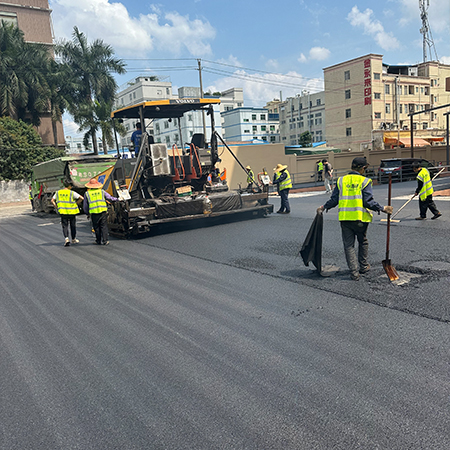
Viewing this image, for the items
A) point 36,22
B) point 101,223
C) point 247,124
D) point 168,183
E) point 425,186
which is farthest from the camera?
point 247,124

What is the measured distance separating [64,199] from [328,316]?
7434 mm

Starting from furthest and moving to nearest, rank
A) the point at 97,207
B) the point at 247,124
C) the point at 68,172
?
1. the point at 247,124
2. the point at 68,172
3. the point at 97,207

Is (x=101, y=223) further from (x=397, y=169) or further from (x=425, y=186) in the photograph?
(x=397, y=169)

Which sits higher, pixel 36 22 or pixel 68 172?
pixel 36 22

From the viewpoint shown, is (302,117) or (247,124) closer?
(247,124)

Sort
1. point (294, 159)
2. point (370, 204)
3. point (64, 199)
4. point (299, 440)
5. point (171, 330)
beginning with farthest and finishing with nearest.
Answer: point (294, 159), point (64, 199), point (370, 204), point (171, 330), point (299, 440)

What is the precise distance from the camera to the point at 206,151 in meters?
11.2

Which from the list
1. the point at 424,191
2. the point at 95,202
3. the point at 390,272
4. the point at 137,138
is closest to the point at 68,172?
the point at 137,138

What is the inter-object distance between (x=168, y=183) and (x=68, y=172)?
7.79 meters

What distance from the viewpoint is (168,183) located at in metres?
10.8

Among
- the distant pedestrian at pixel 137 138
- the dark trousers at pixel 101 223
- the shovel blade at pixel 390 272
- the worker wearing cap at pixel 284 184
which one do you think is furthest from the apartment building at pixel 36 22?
the shovel blade at pixel 390 272

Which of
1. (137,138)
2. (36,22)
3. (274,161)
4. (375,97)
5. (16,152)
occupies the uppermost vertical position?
(36,22)

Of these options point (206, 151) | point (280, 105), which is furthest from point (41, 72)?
point (280, 105)

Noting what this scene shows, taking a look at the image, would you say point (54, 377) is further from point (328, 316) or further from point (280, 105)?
point (280, 105)
